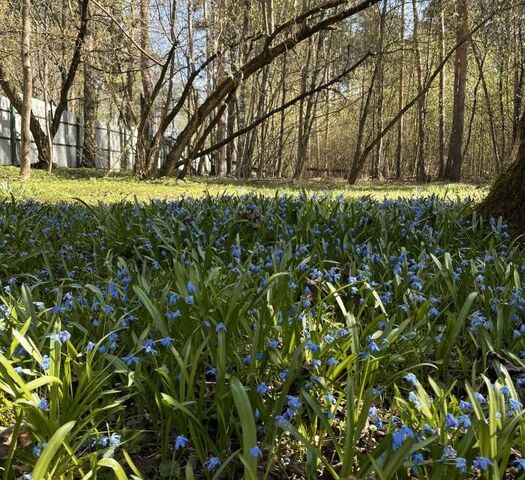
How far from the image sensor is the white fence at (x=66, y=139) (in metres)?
16.8

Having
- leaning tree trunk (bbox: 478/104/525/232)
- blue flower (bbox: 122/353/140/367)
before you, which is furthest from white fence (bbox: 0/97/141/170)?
blue flower (bbox: 122/353/140/367)

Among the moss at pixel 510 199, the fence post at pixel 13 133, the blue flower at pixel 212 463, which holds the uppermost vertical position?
the fence post at pixel 13 133

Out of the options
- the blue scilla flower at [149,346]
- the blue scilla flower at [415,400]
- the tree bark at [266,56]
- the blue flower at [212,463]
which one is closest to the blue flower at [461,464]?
the blue scilla flower at [415,400]

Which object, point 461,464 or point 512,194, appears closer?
point 461,464

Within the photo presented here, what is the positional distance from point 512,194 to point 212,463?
11.0 feet

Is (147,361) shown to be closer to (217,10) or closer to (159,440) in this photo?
(159,440)

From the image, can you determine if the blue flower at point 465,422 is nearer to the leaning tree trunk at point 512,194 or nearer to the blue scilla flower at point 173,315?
the blue scilla flower at point 173,315

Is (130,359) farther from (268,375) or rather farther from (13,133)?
(13,133)

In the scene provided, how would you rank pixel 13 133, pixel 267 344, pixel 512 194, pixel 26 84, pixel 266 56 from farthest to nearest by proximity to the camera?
1. pixel 13 133
2. pixel 266 56
3. pixel 26 84
4. pixel 512 194
5. pixel 267 344

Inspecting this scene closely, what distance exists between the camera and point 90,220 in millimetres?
4418

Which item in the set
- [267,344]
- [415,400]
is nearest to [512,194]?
[267,344]

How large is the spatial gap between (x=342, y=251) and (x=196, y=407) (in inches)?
71.4

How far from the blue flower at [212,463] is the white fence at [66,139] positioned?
11.8 meters

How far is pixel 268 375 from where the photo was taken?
1.75 meters
